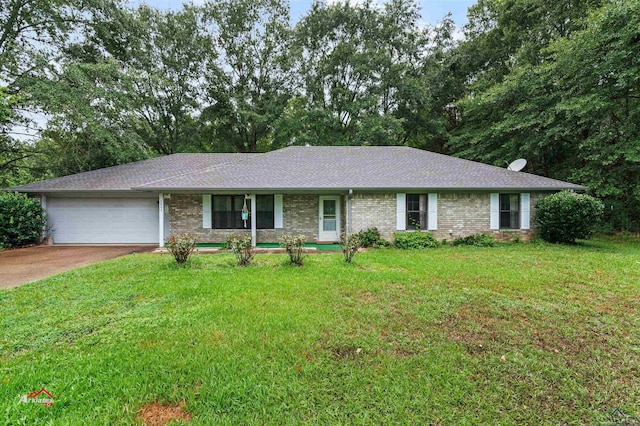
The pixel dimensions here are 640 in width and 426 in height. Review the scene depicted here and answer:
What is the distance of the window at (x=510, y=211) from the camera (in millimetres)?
10961

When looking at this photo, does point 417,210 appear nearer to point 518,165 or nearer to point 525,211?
point 525,211

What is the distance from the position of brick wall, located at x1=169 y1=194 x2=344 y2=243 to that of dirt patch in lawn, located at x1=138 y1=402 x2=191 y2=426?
8.86m

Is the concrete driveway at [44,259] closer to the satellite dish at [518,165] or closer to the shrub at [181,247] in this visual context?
the shrub at [181,247]

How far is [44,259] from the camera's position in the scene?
28.0ft

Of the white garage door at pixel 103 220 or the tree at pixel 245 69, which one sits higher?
the tree at pixel 245 69

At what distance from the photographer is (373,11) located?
2127 cm

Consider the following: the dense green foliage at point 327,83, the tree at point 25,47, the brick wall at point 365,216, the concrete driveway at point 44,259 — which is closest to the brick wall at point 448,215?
the brick wall at point 365,216

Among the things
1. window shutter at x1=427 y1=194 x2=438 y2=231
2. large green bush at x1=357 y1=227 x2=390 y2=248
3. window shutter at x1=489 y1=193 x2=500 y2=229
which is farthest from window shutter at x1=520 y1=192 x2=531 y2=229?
large green bush at x1=357 y1=227 x2=390 y2=248

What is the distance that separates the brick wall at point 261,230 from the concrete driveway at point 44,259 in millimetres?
1736

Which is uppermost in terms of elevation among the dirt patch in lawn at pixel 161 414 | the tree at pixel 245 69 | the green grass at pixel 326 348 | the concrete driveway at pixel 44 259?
the tree at pixel 245 69

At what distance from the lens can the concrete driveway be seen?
661cm

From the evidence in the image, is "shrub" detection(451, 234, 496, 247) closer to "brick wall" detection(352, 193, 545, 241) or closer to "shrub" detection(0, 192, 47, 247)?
"brick wall" detection(352, 193, 545, 241)

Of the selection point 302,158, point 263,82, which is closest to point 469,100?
point 302,158

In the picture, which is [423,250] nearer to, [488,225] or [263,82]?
[488,225]
